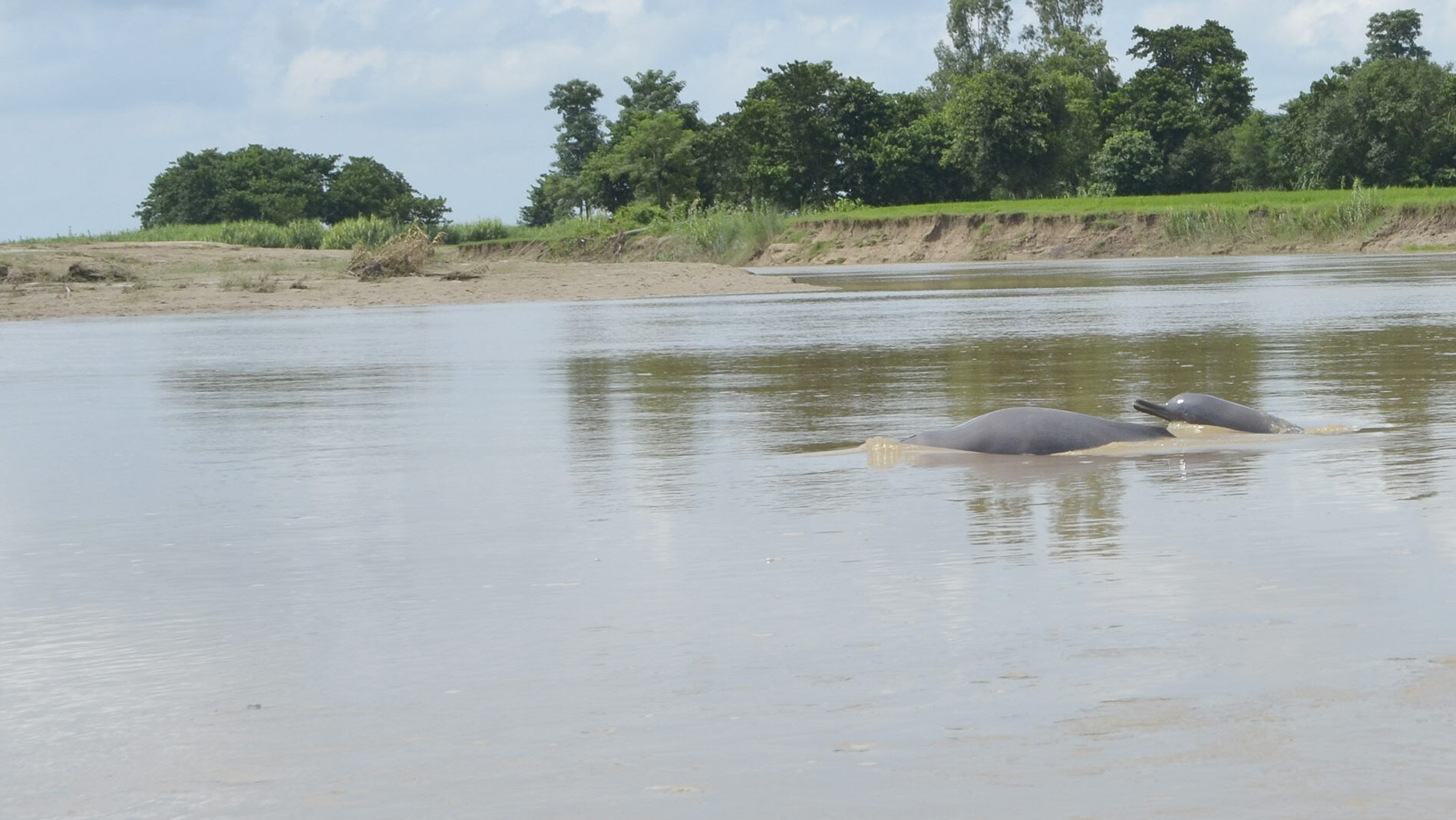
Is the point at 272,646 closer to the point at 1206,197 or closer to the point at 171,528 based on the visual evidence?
the point at 171,528

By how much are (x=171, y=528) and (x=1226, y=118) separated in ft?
267

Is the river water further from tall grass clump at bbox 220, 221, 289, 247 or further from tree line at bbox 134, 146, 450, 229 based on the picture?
tree line at bbox 134, 146, 450, 229

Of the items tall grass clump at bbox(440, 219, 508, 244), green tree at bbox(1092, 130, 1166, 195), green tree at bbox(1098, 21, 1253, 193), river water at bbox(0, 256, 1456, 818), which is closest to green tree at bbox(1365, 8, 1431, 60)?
green tree at bbox(1098, 21, 1253, 193)

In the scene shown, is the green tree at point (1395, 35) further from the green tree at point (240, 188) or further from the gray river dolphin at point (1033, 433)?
the gray river dolphin at point (1033, 433)

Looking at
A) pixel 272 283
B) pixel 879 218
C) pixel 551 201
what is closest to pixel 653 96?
pixel 551 201

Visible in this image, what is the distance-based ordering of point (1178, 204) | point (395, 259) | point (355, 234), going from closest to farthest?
point (395, 259) → point (355, 234) → point (1178, 204)

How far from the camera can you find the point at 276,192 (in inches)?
3620

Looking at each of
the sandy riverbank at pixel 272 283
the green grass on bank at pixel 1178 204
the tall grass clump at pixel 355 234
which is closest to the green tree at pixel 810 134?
the green grass on bank at pixel 1178 204

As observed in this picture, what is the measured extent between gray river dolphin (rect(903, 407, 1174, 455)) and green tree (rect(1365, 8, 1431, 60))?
98381 millimetres

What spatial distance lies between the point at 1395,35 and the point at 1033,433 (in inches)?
3949

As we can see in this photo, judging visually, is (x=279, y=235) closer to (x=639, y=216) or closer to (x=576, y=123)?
(x=639, y=216)

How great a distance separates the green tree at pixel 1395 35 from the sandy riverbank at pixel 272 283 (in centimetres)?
7151

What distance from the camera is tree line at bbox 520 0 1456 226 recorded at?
64.6 metres

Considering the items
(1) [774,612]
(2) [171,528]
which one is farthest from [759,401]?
(1) [774,612]
